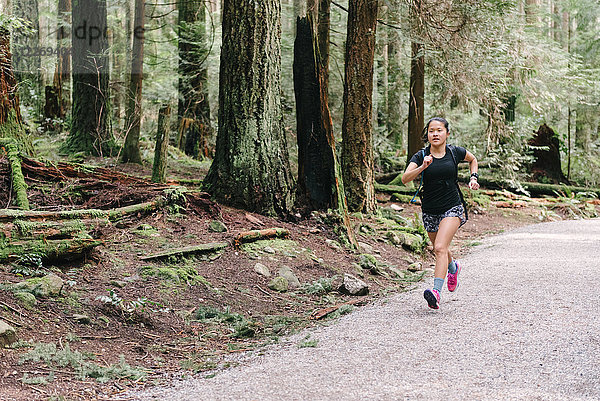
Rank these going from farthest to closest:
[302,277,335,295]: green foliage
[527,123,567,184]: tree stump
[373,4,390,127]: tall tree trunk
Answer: [373,4,390,127]: tall tree trunk → [527,123,567,184]: tree stump → [302,277,335,295]: green foliage

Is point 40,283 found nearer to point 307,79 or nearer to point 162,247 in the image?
point 162,247

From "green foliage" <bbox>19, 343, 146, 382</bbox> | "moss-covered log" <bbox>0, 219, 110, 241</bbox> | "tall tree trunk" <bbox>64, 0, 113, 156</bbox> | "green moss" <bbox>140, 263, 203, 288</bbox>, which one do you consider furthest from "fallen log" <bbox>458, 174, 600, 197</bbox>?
"green foliage" <bbox>19, 343, 146, 382</bbox>

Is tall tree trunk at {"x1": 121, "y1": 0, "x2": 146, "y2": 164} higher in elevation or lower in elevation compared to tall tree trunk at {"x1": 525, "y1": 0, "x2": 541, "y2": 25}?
lower

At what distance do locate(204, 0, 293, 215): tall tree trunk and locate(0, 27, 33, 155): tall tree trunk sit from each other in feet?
9.71

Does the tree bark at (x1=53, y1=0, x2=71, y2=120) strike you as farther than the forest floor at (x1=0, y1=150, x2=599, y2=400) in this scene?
Yes

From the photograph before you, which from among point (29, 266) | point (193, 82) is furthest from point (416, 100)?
point (29, 266)

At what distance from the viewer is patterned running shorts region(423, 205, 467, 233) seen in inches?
225

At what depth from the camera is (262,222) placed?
8.08m

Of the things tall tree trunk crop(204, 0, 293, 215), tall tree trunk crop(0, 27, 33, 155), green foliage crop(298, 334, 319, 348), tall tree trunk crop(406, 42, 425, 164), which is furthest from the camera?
tall tree trunk crop(406, 42, 425, 164)

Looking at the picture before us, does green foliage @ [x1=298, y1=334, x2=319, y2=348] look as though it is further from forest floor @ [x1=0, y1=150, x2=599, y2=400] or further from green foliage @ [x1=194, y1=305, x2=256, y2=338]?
green foliage @ [x1=194, y1=305, x2=256, y2=338]

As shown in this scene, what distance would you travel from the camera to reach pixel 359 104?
11.4 metres

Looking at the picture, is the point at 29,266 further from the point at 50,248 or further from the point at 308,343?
the point at 308,343

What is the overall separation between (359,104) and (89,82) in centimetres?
710

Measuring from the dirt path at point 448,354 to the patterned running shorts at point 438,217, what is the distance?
2.74 feet
